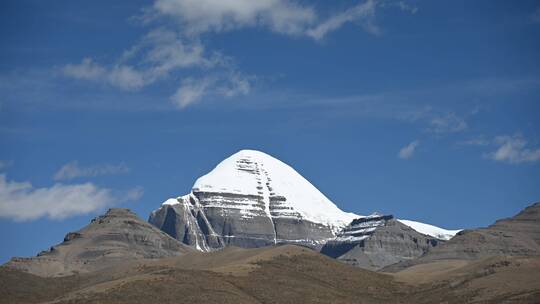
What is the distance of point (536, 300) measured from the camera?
198875mm
